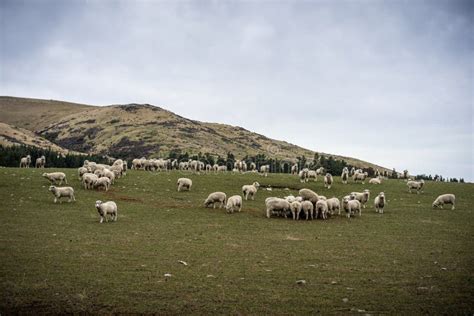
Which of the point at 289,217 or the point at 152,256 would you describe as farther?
the point at 289,217

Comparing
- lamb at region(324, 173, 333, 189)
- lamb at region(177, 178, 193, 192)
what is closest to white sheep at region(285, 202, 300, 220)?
lamb at region(177, 178, 193, 192)

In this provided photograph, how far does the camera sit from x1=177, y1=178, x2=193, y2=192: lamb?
43.0m

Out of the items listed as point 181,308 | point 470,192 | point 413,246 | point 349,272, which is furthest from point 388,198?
point 181,308

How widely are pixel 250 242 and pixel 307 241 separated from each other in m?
3.26

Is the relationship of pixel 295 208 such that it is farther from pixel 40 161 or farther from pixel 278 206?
pixel 40 161

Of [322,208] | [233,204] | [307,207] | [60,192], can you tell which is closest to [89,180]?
[60,192]

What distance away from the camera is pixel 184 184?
43.6 m

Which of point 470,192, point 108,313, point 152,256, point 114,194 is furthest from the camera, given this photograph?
point 470,192

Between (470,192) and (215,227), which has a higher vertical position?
(470,192)

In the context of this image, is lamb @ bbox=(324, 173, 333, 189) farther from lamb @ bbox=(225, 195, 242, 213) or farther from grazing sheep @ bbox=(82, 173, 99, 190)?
grazing sheep @ bbox=(82, 173, 99, 190)

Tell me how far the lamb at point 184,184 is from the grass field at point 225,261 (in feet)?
27.6

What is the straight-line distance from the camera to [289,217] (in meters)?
31.9

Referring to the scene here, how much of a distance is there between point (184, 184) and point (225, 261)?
27000mm

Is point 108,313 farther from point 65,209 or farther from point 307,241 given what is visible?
point 65,209
